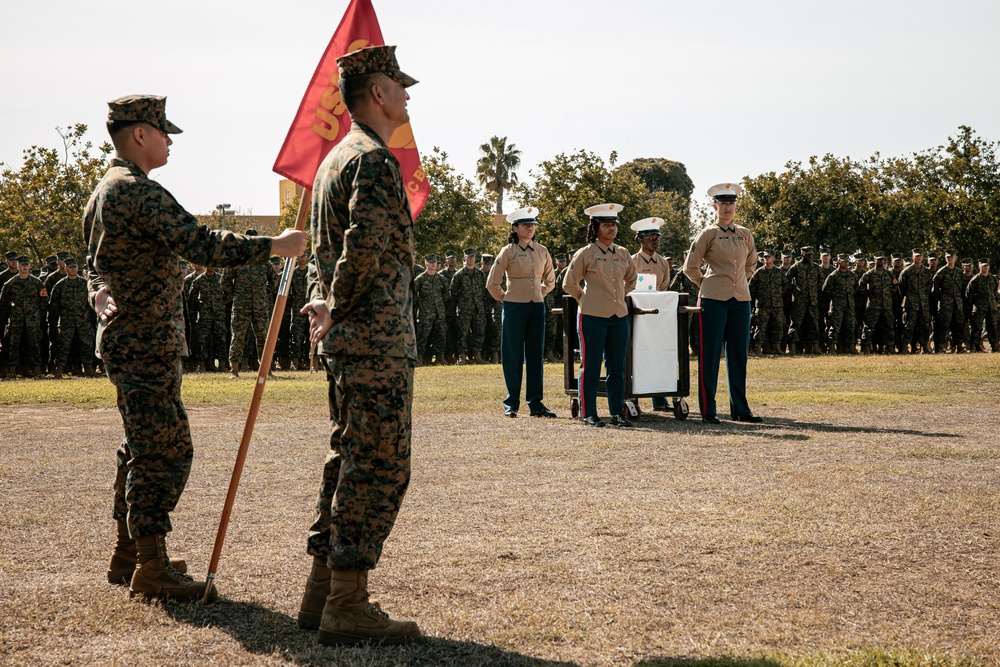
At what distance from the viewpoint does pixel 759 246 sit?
44.3m

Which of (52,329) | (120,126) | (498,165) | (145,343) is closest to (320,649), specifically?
(145,343)

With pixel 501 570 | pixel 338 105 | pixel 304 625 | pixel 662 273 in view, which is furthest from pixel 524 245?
pixel 304 625

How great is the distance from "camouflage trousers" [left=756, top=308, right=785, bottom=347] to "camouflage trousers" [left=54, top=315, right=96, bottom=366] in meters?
15.2

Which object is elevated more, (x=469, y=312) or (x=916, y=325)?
(x=469, y=312)

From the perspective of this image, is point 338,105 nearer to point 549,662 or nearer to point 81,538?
point 81,538

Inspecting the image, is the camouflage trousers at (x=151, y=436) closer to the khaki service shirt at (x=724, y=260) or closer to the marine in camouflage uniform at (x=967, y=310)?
the khaki service shirt at (x=724, y=260)

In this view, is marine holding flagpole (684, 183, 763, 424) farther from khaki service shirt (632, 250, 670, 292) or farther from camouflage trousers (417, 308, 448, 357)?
camouflage trousers (417, 308, 448, 357)

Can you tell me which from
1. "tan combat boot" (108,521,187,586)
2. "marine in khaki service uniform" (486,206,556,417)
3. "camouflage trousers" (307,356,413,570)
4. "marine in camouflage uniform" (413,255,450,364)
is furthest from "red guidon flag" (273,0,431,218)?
"marine in camouflage uniform" (413,255,450,364)

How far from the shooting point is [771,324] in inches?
1012

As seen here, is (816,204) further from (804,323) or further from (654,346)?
(654,346)

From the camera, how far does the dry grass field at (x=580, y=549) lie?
400 centimetres

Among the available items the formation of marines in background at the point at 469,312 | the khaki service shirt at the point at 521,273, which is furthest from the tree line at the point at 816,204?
the khaki service shirt at the point at 521,273

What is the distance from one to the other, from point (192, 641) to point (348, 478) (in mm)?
897

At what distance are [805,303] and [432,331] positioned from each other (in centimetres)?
941
